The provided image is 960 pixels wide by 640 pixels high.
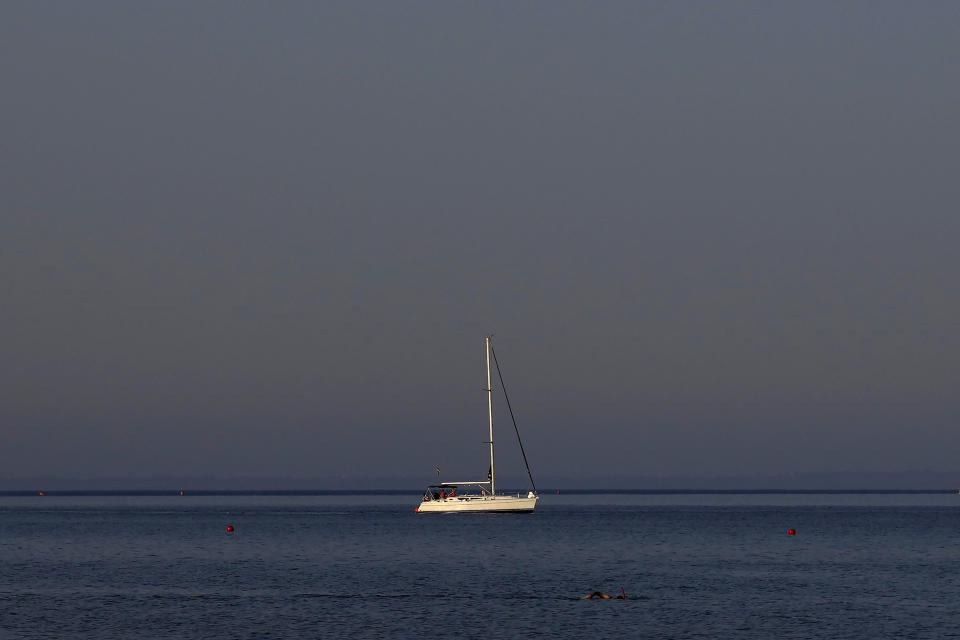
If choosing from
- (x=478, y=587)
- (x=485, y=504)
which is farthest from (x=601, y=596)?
(x=485, y=504)

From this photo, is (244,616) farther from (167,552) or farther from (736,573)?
(167,552)

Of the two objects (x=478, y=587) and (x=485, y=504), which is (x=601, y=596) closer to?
(x=478, y=587)

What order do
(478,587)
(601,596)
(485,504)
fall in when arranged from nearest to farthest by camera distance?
(601,596), (478,587), (485,504)

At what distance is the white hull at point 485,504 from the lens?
7210 inches

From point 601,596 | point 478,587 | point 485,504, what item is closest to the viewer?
point 601,596

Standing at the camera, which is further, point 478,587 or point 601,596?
point 478,587

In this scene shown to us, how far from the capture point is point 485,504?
184875 mm

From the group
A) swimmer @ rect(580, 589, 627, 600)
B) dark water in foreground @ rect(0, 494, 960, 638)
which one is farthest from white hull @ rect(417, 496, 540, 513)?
swimmer @ rect(580, 589, 627, 600)

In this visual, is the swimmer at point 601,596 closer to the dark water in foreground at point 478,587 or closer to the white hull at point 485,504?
the dark water in foreground at point 478,587

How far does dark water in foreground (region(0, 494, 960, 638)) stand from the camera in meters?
68.8

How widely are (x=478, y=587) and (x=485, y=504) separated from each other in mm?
94550

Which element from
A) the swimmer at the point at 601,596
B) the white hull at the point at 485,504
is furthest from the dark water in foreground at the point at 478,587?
the white hull at the point at 485,504

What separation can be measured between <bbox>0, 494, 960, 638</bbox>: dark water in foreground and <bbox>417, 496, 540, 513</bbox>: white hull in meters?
23.3

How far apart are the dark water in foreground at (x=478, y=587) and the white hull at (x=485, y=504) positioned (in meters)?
23.3
